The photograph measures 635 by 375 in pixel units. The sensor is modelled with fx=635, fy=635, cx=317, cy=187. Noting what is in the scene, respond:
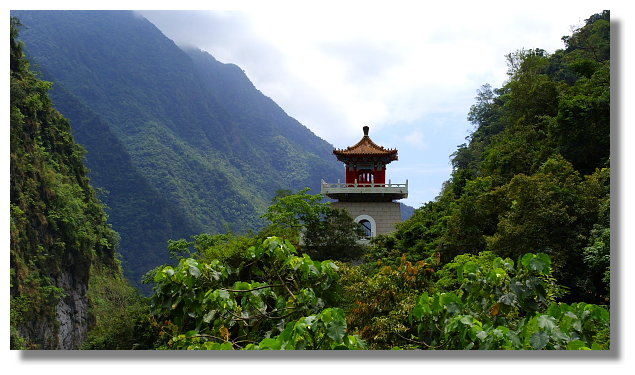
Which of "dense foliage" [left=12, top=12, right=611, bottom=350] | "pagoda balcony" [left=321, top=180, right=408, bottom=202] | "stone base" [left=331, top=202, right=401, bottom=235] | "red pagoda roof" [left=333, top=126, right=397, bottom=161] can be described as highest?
"red pagoda roof" [left=333, top=126, right=397, bottom=161]

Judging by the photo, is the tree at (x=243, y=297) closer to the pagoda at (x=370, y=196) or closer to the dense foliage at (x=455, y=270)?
the dense foliage at (x=455, y=270)

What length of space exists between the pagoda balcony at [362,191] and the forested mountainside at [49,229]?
24.2 feet

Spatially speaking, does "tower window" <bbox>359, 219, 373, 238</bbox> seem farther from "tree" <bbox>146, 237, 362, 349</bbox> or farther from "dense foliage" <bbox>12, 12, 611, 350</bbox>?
"tree" <bbox>146, 237, 362, 349</bbox>

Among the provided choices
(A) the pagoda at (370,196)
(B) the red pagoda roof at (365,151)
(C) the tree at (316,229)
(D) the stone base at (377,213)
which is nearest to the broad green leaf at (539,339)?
(C) the tree at (316,229)

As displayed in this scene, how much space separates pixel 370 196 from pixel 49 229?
9.59 meters

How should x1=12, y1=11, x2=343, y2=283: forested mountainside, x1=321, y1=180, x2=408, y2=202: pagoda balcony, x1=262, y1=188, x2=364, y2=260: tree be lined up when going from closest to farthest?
1. x1=262, y1=188, x2=364, y2=260: tree
2. x1=321, y1=180, x2=408, y2=202: pagoda balcony
3. x1=12, y1=11, x2=343, y2=283: forested mountainside

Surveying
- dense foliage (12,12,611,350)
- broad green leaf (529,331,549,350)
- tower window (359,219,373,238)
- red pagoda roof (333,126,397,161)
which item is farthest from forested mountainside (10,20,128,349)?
broad green leaf (529,331,549,350)

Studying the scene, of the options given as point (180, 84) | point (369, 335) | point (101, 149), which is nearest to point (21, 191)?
point (369, 335)

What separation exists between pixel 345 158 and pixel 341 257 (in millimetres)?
4632

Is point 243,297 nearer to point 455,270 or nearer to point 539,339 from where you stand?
point 539,339

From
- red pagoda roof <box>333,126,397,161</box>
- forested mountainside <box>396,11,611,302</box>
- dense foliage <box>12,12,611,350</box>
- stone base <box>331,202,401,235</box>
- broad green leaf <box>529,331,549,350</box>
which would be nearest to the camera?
broad green leaf <box>529,331,549,350</box>

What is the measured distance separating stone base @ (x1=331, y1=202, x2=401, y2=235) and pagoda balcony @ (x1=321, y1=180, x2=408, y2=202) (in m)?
0.16

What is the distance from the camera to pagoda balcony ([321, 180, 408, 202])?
54.8 ft

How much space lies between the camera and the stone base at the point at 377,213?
16.9 m
